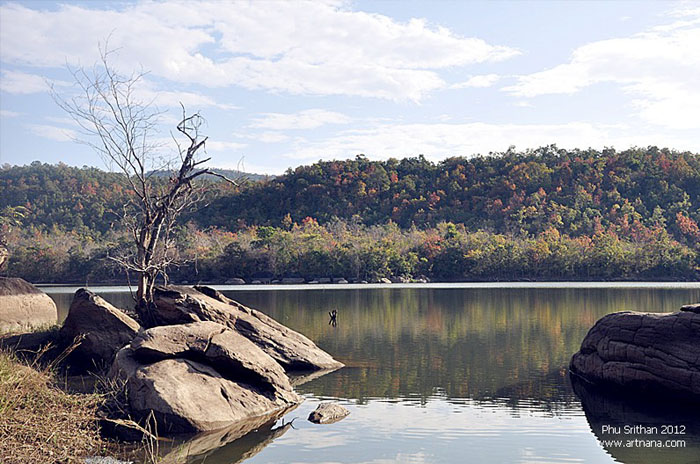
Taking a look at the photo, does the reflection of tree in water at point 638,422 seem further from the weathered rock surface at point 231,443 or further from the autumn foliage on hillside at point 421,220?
the autumn foliage on hillside at point 421,220

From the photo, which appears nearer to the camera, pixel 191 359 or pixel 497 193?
pixel 191 359

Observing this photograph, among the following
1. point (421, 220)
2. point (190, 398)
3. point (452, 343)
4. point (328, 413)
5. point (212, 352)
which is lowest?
point (452, 343)

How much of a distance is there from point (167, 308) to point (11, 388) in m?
7.18

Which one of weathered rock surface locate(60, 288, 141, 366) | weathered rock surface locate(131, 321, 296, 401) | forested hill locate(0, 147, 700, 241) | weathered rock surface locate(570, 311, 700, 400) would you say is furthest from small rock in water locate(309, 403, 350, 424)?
forested hill locate(0, 147, 700, 241)

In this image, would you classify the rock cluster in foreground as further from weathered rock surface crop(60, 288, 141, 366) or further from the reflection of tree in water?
the reflection of tree in water

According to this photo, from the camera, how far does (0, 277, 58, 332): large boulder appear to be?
1958cm

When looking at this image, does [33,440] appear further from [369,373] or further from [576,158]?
[576,158]

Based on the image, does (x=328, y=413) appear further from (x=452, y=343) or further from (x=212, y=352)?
(x=452, y=343)

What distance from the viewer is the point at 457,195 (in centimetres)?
10350

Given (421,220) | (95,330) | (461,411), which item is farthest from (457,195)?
(461,411)

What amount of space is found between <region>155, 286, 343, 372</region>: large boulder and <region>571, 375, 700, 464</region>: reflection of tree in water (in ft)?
21.4

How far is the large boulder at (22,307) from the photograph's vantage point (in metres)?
19.6

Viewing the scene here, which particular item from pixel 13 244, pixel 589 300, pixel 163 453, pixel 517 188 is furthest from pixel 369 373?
pixel 517 188

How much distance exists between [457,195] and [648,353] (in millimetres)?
89890
